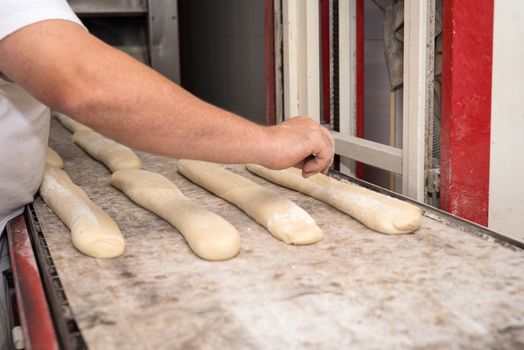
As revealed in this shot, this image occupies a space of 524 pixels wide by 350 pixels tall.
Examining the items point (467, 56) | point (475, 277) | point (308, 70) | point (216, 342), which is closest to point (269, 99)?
point (308, 70)

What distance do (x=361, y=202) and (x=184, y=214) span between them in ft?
1.39

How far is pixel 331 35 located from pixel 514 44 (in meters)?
0.81

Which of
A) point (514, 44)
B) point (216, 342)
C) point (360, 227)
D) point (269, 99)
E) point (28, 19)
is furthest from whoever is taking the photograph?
point (269, 99)

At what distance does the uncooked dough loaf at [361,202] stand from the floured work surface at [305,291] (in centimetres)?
3

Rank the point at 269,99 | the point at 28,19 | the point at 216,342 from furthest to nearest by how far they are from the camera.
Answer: the point at 269,99
the point at 28,19
the point at 216,342

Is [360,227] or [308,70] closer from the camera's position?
[360,227]

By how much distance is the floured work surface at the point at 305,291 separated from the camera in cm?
97

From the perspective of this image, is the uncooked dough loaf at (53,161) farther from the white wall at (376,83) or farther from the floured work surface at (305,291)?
the white wall at (376,83)

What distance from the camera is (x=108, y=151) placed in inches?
88.5

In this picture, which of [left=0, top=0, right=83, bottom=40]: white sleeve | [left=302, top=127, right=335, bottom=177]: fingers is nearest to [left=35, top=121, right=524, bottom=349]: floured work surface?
[left=302, top=127, right=335, bottom=177]: fingers

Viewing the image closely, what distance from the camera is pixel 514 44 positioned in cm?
162

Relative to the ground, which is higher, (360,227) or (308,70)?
(308,70)

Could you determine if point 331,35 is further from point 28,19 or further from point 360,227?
point 28,19

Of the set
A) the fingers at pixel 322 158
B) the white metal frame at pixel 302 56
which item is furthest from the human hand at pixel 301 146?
the white metal frame at pixel 302 56
